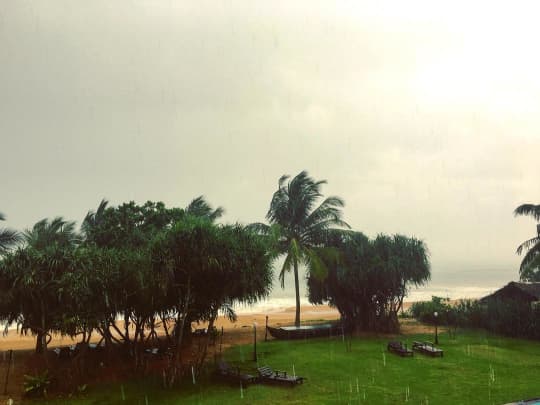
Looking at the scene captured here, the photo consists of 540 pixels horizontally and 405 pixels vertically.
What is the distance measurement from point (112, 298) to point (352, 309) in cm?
1964

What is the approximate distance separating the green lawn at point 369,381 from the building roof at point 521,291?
8.25 meters

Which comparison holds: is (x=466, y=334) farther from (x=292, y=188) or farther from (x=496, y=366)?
(x=292, y=188)

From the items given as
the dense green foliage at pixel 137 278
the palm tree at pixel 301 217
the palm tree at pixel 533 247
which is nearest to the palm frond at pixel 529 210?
the palm tree at pixel 533 247

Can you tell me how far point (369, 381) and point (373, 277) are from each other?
13.4 metres

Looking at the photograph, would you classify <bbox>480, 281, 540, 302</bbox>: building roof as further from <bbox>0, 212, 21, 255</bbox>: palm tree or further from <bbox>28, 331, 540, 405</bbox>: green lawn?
<bbox>0, 212, 21, 255</bbox>: palm tree

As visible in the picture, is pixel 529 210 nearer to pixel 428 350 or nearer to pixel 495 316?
pixel 495 316

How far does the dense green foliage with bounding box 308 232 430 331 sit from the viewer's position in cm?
3291

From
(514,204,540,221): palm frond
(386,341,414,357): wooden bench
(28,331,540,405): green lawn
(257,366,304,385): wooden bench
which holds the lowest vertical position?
(28,331,540,405): green lawn

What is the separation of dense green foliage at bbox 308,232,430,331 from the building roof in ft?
24.2

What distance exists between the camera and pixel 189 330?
94.3 ft

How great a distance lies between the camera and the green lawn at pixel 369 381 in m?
17.7

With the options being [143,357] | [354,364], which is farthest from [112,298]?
[354,364]

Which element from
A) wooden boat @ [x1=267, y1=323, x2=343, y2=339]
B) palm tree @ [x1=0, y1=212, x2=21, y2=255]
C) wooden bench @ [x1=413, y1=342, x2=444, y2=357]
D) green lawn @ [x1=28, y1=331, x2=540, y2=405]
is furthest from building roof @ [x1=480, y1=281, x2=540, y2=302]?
palm tree @ [x1=0, y1=212, x2=21, y2=255]

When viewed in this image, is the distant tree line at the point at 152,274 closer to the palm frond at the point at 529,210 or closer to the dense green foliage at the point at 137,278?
the dense green foliage at the point at 137,278
